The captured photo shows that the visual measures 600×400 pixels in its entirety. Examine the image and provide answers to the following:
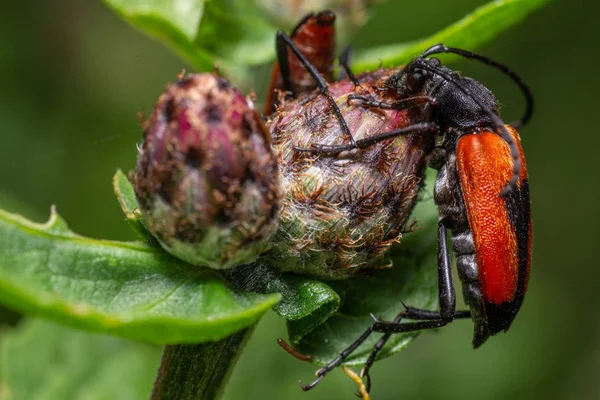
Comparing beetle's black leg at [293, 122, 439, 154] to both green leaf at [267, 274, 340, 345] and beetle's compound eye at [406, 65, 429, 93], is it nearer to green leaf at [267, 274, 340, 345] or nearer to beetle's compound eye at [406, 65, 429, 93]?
beetle's compound eye at [406, 65, 429, 93]

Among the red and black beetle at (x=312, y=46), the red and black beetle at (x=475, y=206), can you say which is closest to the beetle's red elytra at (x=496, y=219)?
the red and black beetle at (x=475, y=206)

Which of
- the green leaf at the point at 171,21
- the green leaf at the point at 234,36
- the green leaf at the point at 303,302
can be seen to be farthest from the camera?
the green leaf at the point at 234,36

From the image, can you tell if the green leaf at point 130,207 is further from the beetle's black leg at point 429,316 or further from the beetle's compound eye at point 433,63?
the beetle's compound eye at point 433,63

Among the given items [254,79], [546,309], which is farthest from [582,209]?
[254,79]

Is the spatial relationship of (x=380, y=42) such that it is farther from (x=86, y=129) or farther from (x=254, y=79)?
A: (x=86, y=129)

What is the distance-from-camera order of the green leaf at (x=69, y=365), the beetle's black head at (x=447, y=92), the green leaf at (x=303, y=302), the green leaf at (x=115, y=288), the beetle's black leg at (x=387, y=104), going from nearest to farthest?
the green leaf at (x=115, y=288), the green leaf at (x=303, y=302), the beetle's black leg at (x=387, y=104), the beetle's black head at (x=447, y=92), the green leaf at (x=69, y=365)
